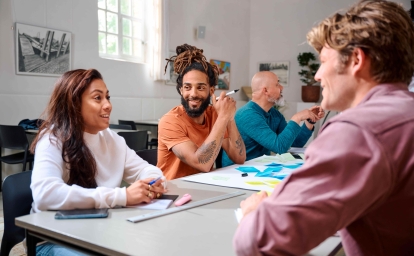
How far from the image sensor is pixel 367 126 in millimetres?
654

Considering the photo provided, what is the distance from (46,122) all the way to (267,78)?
1.86 meters

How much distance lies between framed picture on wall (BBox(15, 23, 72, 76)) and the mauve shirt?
4.43 metres

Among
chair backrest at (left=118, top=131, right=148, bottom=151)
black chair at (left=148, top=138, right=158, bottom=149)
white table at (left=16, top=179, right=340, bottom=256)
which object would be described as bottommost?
black chair at (left=148, top=138, right=158, bottom=149)

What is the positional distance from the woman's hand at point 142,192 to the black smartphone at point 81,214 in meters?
0.10

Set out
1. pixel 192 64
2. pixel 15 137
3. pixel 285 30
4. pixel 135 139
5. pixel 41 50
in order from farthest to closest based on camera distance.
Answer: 1. pixel 285 30
2. pixel 41 50
3. pixel 15 137
4. pixel 135 139
5. pixel 192 64

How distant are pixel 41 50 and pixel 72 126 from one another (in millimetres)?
3485

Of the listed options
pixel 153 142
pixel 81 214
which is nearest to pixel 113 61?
pixel 153 142

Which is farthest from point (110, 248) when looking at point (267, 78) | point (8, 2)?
point (8, 2)

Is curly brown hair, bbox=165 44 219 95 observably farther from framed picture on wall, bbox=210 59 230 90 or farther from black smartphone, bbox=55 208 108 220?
framed picture on wall, bbox=210 59 230 90

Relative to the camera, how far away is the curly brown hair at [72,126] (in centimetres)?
152

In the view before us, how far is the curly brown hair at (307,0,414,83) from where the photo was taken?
2.49ft

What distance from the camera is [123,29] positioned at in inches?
226

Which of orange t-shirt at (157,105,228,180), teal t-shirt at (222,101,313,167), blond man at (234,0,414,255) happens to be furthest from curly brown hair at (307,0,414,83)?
teal t-shirt at (222,101,313,167)

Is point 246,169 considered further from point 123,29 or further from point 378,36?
point 123,29
